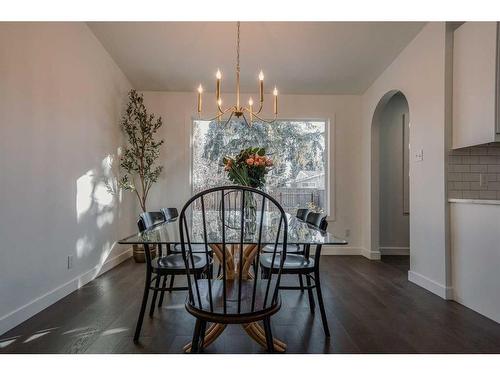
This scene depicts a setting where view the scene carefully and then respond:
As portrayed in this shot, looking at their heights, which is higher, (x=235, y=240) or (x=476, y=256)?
(x=235, y=240)

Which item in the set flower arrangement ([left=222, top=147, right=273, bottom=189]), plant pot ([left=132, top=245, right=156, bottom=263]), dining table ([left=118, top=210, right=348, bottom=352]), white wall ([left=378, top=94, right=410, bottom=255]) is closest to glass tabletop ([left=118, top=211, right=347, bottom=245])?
dining table ([left=118, top=210, right=348, bottom=352])

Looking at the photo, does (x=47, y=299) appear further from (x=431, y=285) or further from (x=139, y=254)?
(x=431, y=285)

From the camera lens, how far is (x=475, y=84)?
239 centimetres

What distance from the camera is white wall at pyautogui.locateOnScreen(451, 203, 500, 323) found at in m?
2.14

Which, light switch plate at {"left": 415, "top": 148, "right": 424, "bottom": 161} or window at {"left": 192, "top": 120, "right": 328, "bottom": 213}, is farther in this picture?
window at {"left": 192, "top": 120, "right": 328, "bottom": 213}

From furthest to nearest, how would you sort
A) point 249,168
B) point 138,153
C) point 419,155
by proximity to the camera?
1. point 138,153
2. point 419,155
3. point 249,168

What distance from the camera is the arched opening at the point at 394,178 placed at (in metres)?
4.38

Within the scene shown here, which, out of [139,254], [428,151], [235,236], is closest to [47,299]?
[139,254]

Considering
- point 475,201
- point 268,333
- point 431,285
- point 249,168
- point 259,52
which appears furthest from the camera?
point 259,52

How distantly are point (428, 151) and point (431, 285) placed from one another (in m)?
1.30

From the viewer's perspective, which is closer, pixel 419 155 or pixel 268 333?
pixel 268 333

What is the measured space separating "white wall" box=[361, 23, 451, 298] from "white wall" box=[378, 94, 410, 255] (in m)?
1.05

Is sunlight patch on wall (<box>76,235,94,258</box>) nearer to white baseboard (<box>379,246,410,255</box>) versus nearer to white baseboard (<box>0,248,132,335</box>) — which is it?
white baseboard (<box>0,248,132,335</box>)
